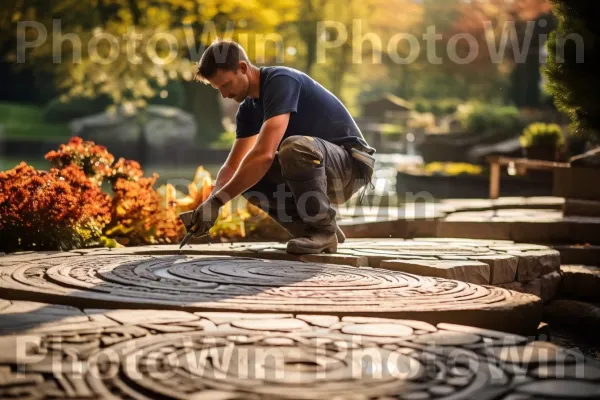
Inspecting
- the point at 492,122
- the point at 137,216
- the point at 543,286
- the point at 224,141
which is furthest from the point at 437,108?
the point at 543,286

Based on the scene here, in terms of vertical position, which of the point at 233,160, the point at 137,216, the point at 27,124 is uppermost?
the point at 27,124

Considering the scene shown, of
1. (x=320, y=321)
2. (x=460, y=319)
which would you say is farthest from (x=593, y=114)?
(x=320, y=321)

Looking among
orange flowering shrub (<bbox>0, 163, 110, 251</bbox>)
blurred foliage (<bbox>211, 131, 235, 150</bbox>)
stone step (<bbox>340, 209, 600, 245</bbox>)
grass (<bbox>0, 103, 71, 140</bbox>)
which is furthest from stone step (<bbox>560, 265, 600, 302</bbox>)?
grass (<bbox>0, 103, 71, 140</bbox>)

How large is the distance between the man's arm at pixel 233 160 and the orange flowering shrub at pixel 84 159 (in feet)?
5.51

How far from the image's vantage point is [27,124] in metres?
28.3

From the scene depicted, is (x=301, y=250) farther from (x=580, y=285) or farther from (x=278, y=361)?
(x=278, y=361)

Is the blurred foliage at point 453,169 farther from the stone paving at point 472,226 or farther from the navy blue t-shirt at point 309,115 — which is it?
the navy blue t-shirt at point 309,115

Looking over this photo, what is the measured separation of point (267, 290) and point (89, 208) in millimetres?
2262

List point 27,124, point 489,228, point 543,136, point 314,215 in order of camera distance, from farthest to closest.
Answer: point 27,124
point 543,136
point 489,228
point 314,215

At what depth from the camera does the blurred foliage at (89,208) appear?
554 centimetres

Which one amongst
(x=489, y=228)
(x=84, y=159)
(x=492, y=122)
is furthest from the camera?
(x=492, y=122)

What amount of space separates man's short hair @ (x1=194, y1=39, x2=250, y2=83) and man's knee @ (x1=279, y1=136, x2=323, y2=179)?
55cm

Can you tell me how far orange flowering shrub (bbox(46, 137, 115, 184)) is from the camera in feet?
22.1

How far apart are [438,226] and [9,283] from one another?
4.72 metres
